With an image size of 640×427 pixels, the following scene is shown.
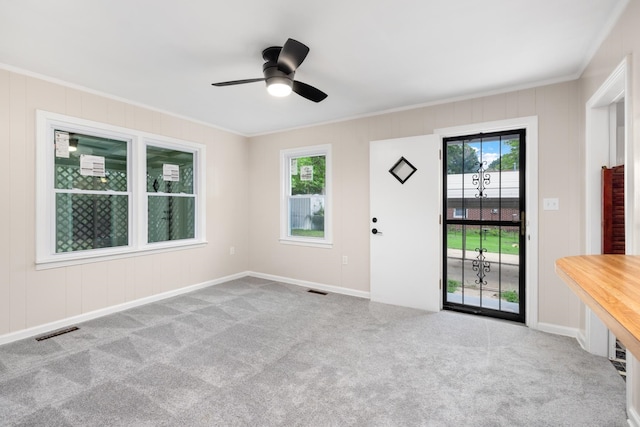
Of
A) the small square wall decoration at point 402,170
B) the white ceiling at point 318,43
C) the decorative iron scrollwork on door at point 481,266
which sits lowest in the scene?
the decorative iron scrollwork on door at point 481,266

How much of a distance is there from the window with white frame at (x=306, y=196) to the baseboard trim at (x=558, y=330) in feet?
8.64

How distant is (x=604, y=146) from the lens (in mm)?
2520

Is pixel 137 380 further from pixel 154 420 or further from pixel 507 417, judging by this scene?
pixel 507 417

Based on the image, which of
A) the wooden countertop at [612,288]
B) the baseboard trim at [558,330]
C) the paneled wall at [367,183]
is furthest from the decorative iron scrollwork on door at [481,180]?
the wooden countertop at [612,288]

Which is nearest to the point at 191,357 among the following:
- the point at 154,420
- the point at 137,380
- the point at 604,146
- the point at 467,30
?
the point at 137,380

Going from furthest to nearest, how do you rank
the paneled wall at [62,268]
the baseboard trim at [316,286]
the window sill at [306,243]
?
1. the window sill at [306,243]
2. the baseboard trim at [316,286]
3. the paneled wall at [62,268]

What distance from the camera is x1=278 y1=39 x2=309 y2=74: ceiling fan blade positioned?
2.03m

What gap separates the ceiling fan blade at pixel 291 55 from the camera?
2031 mm

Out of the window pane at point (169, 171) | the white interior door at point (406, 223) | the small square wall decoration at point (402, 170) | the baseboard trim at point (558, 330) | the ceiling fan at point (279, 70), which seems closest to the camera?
the ceiling fan at point (279, 70)

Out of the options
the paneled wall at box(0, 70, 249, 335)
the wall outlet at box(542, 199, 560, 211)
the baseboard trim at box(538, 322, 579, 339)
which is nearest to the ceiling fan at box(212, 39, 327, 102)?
the paneled wall at box(0, 70, 249, 335)

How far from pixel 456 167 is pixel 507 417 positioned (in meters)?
2.62

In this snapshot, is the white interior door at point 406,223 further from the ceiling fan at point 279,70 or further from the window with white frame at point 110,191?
the window with white frame at point 110,191

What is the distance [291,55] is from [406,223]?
236cm

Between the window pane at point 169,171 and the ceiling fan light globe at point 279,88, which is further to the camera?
the window pane at point 169,171
